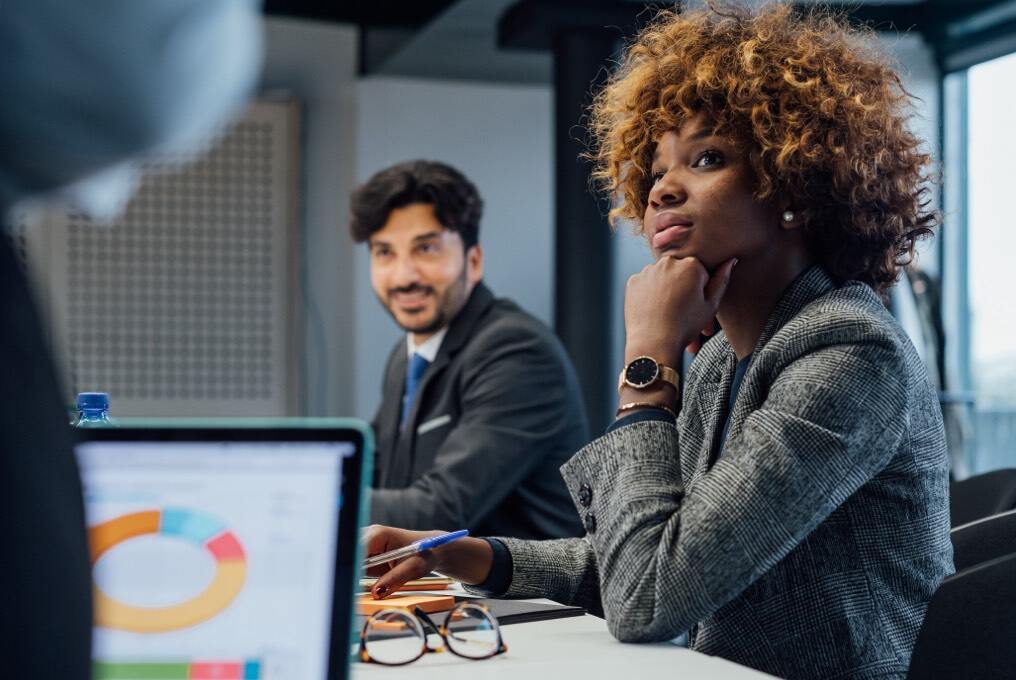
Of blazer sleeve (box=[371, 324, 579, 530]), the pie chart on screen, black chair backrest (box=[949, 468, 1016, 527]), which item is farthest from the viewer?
blazer sleeve (box=[371, 324, 579, 530])

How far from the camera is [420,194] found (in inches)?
118

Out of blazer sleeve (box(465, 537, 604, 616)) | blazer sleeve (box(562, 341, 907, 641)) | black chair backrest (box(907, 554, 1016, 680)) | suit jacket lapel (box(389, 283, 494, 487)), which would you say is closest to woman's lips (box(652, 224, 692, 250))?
blazer sleeve (box(562, 341, 907, 641))

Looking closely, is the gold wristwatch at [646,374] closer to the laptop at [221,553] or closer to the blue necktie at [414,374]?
the laptop at [221,553]

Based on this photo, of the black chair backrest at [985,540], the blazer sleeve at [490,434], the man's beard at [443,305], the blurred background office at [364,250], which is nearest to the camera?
the black chair backrest at [985,540]

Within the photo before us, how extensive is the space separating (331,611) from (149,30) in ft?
1.34

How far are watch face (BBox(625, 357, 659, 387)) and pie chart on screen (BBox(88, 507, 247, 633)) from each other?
0.76 metres

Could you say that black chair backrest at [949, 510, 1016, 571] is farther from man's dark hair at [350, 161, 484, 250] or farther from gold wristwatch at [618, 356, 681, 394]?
man's dark hair at [350, 161, 484, 250]

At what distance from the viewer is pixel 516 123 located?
510 cm

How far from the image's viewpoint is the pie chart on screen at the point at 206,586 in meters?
0.65

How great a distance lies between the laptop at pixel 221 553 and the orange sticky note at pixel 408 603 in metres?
0.62

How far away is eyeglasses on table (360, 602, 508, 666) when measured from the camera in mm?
1113

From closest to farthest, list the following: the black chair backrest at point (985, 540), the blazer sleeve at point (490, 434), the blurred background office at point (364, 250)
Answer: the black chair backrest at point (985, 540), the blazer sleeve at point (490, 434), the blurred background office at point (364, 250)

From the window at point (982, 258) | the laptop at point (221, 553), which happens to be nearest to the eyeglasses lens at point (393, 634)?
the laptop at point (221, 553)

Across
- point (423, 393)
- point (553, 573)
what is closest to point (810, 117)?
point (553, 573)
